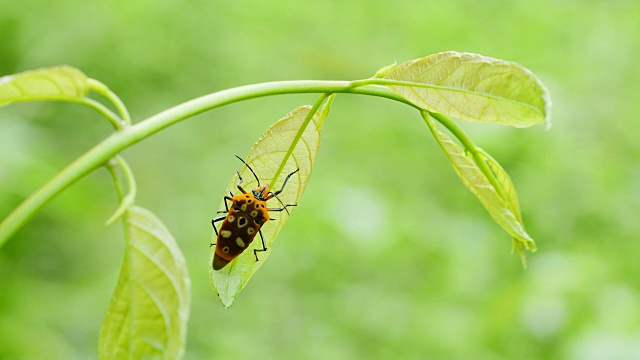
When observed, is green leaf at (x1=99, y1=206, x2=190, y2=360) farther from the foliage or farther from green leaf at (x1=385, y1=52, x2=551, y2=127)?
green leaf at (x1=385, y1=52, x2=551, y2=127)

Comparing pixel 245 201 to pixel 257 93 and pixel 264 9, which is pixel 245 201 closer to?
pixel 257 93

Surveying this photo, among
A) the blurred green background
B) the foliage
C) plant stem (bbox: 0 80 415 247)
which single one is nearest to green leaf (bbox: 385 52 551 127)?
the foliage

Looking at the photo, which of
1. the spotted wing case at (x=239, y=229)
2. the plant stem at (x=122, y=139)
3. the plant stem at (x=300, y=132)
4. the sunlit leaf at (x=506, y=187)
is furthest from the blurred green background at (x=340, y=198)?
the plant stem at (x=122, y=139)

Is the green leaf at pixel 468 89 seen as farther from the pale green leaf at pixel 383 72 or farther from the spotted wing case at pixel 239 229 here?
the spotted wing case at pixel 239 229

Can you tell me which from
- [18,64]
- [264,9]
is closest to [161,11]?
[264,9]

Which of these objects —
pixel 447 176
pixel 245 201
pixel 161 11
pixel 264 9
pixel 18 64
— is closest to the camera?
pixel 245 201
